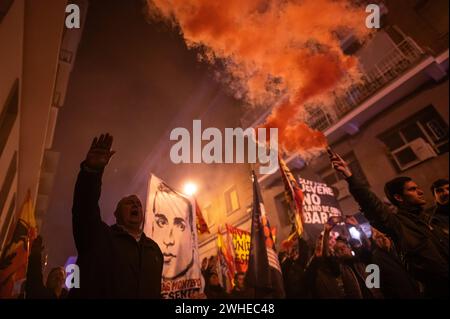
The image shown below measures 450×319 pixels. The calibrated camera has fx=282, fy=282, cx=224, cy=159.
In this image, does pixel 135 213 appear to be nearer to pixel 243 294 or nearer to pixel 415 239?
pixel 415 239

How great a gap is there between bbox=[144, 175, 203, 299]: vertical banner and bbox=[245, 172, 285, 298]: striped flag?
1.10 m

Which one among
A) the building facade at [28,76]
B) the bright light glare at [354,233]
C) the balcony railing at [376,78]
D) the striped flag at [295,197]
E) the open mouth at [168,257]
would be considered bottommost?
the open mouth at [168,257]

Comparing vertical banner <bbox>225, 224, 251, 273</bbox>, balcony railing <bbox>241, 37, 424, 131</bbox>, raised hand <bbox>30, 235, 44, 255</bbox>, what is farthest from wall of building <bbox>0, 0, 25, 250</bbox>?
balcony railing <bbox>241, 37, 424, 131</bbox>

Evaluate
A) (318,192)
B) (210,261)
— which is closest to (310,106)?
(318,192)

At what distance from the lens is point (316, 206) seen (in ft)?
24.2

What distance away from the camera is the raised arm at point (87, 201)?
7.57 ft

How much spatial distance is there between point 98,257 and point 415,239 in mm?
3160

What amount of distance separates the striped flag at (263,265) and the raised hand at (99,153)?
362 cm

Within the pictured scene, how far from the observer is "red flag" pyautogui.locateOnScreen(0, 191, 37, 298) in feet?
14.2

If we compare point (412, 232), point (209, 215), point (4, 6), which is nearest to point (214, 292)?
point (412, 232)

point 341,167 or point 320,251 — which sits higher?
point 341,167

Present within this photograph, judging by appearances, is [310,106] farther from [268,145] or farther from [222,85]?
[222,85]

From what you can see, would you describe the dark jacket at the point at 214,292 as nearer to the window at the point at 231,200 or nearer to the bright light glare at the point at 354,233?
the bright light glare at the point at 354,233

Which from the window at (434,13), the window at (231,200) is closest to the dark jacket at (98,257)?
the window at (434,13)
